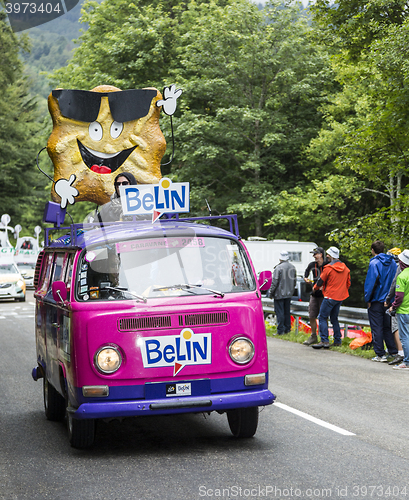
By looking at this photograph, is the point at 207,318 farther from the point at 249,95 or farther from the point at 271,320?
the point at 249,95

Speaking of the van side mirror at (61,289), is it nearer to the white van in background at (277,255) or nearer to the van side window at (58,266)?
the van side window at (58,266)

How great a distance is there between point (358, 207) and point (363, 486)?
28457 mm

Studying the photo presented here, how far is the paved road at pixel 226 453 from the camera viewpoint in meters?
5.21

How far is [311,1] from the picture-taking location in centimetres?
1997

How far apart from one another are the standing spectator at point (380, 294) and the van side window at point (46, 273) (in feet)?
19.4

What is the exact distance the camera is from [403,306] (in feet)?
38.0

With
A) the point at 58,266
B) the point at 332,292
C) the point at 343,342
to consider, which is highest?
the point at 58,266

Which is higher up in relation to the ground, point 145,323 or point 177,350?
point 145,323

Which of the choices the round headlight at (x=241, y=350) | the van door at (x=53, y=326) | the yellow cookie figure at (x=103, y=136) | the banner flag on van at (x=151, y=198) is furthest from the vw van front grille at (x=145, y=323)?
the yellow cookie figure at (x=103, y=136)

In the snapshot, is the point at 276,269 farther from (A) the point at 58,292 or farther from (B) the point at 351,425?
(A) the point at 58,292

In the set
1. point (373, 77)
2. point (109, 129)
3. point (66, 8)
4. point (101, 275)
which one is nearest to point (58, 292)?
point (101, 275)

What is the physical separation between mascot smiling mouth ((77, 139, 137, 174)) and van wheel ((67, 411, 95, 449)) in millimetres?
5083

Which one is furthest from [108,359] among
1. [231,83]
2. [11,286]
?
[231,83]

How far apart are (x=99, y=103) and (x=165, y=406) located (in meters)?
6.08
